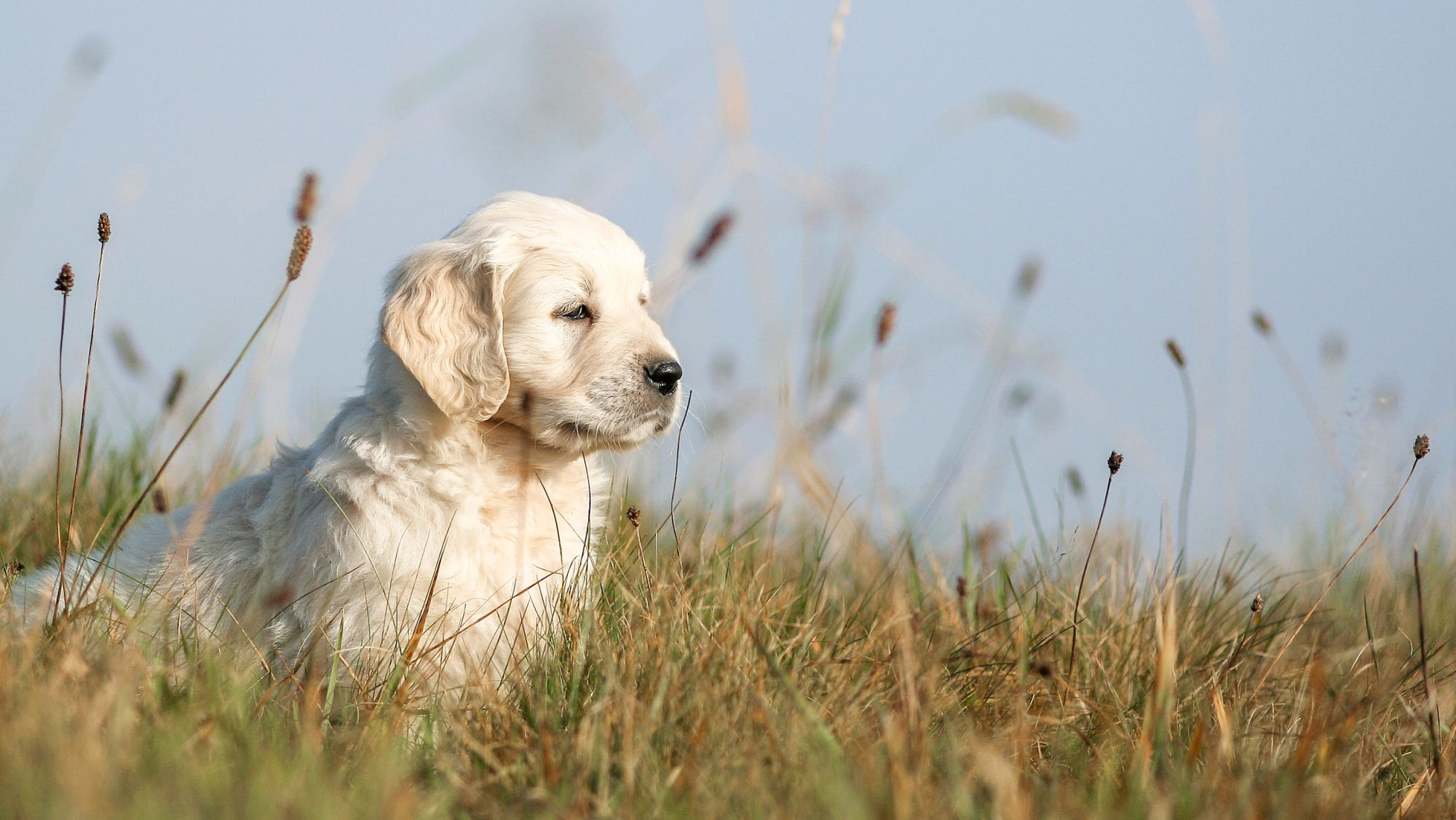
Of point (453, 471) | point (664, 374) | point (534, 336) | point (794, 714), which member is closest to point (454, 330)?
point (534, 336)

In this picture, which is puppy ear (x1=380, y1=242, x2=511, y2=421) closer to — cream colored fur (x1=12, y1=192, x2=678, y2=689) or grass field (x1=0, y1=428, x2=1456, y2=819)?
cream colored fur (x1=12, y1=192, x2=678, y2=689)

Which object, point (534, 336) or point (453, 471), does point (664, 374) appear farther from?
point (453, 471)

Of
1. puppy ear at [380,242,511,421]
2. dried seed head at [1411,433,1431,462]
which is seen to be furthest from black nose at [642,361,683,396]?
dried seed head at [1411,433,1431,462]

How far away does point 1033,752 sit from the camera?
3.13m

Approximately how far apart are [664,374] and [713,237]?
535 millimetres

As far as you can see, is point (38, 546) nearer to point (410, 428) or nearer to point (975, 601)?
point (410, 428)

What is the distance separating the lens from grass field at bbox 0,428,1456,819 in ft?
7.26

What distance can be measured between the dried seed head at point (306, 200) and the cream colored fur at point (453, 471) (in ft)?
1.50

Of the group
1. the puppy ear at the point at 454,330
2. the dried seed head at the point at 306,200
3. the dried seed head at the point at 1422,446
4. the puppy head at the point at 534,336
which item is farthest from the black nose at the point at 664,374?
the dried seed head at the point at 1422,446

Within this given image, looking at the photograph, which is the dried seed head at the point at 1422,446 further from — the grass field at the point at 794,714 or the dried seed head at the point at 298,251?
the dried seed head at the point at 298,251

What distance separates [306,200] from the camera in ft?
10.9

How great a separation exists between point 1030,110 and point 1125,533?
161 cm

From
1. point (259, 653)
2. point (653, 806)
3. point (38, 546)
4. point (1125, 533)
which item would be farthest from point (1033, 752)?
point (38, 546)

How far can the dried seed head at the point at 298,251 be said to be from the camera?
9.75 feet
